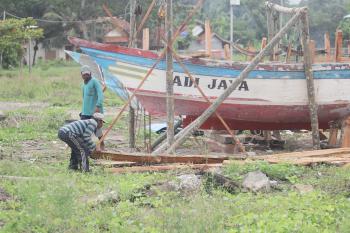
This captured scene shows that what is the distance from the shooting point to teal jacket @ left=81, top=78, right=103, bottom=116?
9602mm

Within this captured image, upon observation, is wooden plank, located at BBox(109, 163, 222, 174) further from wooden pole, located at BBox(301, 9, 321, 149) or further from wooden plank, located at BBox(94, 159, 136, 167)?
wooden pole, located at BBox(301, 9, 321, 149)

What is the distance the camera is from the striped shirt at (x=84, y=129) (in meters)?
8.60

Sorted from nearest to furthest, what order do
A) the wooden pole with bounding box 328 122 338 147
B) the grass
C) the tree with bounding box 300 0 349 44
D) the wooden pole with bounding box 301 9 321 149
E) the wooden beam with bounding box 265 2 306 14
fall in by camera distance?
the grass → the wooden beam with bounding box 265 2 306 14 → the wooden pole with bounding box 301 9 321 149 → the wooden pole with bounding box 328 122 338 147 → the tree with bounding box 300 0 349 44

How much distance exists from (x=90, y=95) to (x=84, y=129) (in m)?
1.09

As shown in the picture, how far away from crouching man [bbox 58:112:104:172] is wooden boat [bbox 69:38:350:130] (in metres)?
2.41

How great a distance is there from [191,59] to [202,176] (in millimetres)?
3687

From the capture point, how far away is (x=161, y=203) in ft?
21.1

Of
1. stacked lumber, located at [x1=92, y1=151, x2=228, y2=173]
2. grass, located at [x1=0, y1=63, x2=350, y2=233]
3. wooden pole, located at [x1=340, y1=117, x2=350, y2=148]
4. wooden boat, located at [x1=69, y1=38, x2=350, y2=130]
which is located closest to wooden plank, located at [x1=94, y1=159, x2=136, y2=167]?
stacked lumber, located at [x1=92, y1=151, x2=228, y2=173]

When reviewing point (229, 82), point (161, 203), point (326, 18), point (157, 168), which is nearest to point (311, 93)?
point (229, 82)

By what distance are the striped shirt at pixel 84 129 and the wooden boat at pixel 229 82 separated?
8.18 ft

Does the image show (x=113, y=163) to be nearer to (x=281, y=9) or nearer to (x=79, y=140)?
(x=79, y=140)

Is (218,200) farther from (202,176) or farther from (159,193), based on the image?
(202,176)

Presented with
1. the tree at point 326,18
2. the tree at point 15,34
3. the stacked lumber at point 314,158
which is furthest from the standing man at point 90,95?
the tree at point 326,18

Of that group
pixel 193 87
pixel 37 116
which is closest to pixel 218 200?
pixel 193 87
